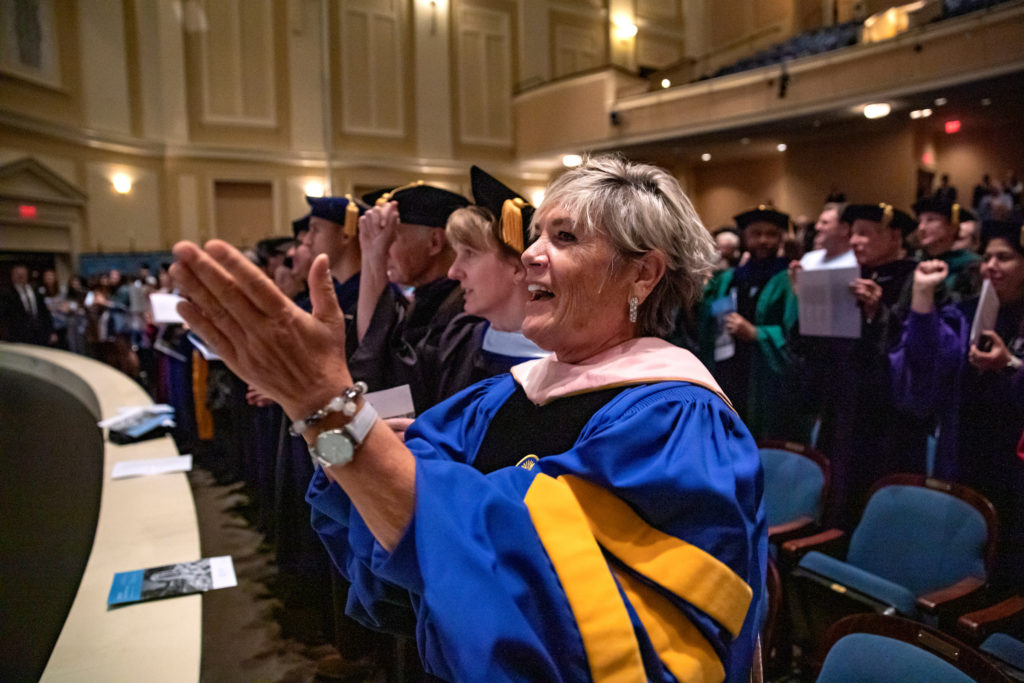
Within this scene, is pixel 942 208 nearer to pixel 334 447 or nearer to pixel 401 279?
pixel 401 279

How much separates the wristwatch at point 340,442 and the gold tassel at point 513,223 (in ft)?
2.50

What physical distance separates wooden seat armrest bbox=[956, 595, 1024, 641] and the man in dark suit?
5.60 meters

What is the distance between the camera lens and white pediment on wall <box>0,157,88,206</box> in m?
4.18

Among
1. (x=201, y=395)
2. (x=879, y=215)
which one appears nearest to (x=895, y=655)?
(x=879, y=215)

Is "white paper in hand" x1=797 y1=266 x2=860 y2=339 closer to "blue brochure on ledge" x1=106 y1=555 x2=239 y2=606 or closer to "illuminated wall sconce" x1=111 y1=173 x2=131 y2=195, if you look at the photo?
"blue brochure on ledge" x1=106 y1=555 x2=239 y2=606

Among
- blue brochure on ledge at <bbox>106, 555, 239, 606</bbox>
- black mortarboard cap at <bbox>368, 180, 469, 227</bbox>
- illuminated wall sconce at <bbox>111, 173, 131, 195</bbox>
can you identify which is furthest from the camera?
illuminated wall sconce at <bbox>111, 173, 131, 195</bbox>

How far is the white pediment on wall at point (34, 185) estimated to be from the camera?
4.18 m

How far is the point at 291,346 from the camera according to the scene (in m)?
0.71

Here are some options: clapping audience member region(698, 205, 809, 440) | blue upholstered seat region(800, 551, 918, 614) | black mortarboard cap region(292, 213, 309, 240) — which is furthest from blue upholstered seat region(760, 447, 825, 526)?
black mortarboard cap region(292, 213, 309, 240)

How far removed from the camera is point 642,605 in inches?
32.5

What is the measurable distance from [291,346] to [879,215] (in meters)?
3.26

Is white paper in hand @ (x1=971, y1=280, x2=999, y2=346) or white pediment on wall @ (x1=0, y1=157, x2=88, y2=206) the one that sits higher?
white pediment on wall @ (x1=0, y1=157, x2=88, y2=206)

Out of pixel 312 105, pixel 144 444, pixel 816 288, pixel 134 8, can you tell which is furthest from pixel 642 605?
pixel 312 105

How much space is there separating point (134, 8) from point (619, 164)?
3541 millimetres
